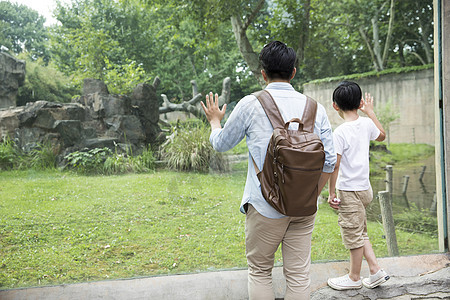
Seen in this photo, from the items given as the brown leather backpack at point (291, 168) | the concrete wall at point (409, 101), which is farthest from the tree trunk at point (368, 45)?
the brown leather backpack at point (291, 168)

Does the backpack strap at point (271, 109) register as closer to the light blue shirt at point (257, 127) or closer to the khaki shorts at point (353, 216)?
the light blue shirt at point (257, 127)

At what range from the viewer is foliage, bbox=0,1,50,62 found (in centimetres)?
288

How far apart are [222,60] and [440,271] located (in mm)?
2545

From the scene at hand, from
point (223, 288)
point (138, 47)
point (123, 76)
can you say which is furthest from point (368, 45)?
point (223, 288)

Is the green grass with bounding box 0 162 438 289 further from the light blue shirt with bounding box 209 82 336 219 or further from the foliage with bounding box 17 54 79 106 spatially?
the light blue shirt with bounding box 209 82 336 219

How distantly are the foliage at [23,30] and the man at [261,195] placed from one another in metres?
1.81

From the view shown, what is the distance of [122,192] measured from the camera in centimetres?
297

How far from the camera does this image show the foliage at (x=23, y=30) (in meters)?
2.88

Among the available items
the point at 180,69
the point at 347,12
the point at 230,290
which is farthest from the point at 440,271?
the point at 180,69

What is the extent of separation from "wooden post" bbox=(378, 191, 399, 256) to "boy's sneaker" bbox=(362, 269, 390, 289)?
0.72 m

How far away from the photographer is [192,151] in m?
3.20

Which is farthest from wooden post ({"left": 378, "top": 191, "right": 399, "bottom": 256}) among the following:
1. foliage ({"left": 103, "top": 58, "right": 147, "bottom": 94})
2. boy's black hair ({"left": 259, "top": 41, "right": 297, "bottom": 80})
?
foliage ({"left": 103, "top": 58, "right": 147, "bottom": 94})

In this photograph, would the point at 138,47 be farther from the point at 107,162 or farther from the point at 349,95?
the point at 349,95

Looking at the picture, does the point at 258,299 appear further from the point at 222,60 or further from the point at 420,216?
the point at 420,216
